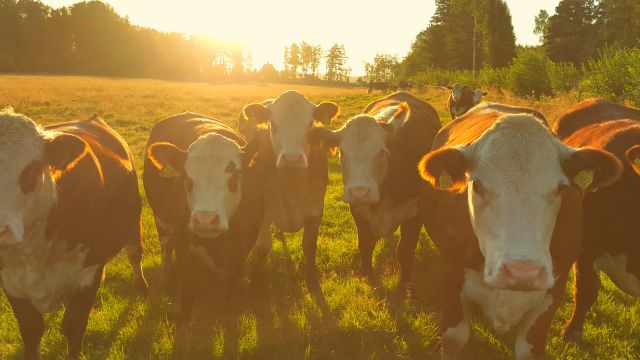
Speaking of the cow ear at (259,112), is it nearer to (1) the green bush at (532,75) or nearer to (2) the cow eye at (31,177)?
(2) the cow eye at (31,177)

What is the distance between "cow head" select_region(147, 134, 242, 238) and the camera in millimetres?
3984

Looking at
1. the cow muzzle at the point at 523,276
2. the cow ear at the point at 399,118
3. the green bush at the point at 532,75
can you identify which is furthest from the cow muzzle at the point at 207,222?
the green bush at the point at 532,75

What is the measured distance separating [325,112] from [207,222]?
7.74 ft

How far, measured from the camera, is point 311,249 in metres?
5.33

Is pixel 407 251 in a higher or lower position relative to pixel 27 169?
lower

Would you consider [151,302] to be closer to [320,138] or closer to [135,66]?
[320,138]

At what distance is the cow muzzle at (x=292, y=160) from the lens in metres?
4.98

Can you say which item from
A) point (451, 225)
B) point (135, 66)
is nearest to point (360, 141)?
point (451, 225)

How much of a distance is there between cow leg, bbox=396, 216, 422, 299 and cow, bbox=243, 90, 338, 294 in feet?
3.03

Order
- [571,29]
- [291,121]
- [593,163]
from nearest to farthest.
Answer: [593,163]
[291,121]
[571,29]

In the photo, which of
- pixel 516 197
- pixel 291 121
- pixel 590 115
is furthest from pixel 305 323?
pixel 590 115

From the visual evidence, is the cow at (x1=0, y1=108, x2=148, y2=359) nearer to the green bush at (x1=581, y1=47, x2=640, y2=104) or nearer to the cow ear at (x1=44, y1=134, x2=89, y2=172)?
the cow ear at (x1=44, y1=134, x2=89, y2=172)

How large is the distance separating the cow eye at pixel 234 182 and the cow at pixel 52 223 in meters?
1.01

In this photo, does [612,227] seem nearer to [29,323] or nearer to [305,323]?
[305,323]
